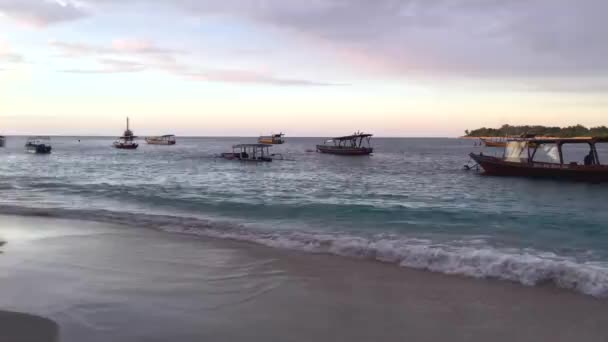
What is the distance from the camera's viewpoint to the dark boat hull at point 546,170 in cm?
3111

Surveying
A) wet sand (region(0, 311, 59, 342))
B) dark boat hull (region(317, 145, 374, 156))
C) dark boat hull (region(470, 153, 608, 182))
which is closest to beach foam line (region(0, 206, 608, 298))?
wet sand (region(0, 311, 59, 342))

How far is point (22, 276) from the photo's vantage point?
7.25 metres

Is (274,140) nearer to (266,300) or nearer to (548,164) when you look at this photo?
(548,164)

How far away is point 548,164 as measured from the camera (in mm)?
32750

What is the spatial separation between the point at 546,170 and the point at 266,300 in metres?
31.8

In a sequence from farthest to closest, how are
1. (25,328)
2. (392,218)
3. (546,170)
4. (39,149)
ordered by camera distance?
(39,149) < (546,170) < (392,218) < (25,328)

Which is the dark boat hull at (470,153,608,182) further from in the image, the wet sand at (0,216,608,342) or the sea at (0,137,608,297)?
the wet sand at (0,216,608,342)

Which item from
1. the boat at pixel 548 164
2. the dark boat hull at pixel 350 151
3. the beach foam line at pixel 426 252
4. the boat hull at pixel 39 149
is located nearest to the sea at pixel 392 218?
the beach foam line at pixel 426 252

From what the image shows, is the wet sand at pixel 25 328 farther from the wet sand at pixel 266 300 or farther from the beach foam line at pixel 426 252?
the beach foam line at pixel 426 252

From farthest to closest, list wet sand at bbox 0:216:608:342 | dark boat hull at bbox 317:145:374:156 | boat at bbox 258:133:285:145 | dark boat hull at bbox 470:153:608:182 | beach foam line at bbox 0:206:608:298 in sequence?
boat at bbox 258:133:285:145 < dark boat hull at bbox 317:145:374:156 < dark boat hull at bbox 470:153:608:182 < beach foam line at bbox 0:206:608:298 < wet sand at bbox 0:216:608:342

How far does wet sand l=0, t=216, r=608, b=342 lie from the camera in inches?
217

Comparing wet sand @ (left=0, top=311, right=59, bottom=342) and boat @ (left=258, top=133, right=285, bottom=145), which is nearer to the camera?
wet sand @ (left=0, top=311, right=59, bottom=342)

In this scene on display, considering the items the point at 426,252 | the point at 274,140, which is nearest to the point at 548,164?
the point at 426,252

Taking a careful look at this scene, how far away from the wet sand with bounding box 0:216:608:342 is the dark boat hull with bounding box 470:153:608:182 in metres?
28.3
